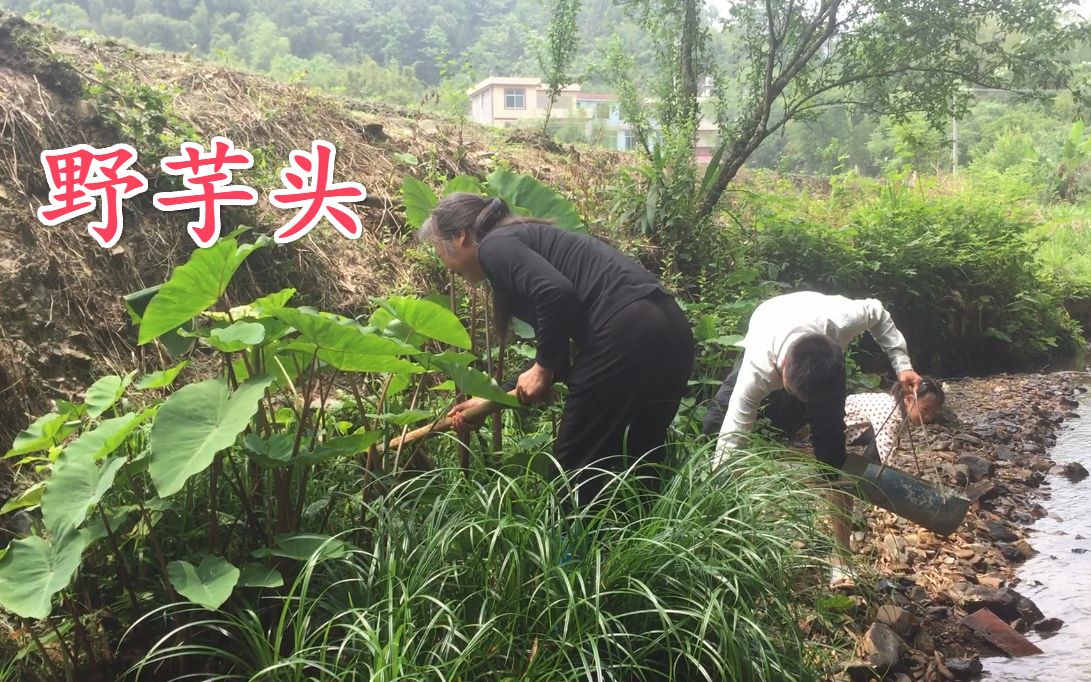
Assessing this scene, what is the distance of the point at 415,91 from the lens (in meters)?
7.78

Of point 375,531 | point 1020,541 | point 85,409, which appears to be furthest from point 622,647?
point 1020,541

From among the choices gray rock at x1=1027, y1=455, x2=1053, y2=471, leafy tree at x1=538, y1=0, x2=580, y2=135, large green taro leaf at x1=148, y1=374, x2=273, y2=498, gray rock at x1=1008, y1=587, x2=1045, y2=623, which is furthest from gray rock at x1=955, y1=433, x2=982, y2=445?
large green taro leaf at x1=148, y1=374, x2=273, y2=498

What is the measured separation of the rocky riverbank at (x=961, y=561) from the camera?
244 cm

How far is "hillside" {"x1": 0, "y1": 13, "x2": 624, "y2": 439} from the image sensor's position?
3412mm

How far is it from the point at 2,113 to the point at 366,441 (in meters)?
3.08

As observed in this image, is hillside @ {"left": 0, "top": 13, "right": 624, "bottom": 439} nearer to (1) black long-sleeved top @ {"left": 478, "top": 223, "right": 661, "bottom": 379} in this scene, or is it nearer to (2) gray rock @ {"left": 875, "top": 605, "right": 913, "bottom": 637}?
(1) black long-sleeved top @ {"left": 478, "top": 223, "right": 661, "bottom": 379}

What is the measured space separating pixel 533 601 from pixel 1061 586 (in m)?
2.25

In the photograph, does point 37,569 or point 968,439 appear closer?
point 37,569

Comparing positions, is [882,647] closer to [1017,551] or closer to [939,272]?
[1017,551]

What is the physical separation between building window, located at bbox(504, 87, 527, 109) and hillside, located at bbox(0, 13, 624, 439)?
45.0 inches

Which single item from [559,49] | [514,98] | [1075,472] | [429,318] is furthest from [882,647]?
[514,98]

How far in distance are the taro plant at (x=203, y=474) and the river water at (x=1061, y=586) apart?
68.9 inches

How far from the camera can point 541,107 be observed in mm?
7094

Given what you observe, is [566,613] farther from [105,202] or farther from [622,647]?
[105,202]
